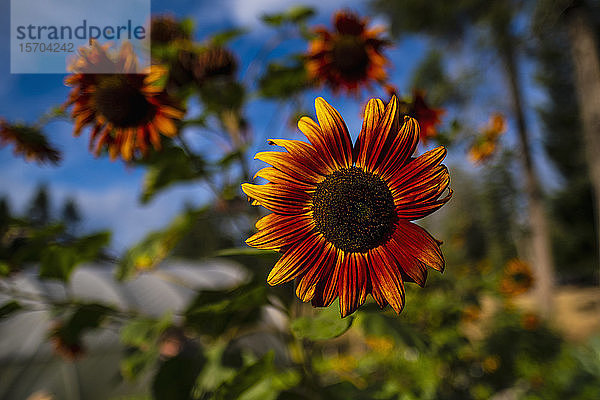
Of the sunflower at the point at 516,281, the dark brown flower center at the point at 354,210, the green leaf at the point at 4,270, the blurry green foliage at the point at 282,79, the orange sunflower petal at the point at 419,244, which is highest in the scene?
the blurry green foliage at the point at 282,79

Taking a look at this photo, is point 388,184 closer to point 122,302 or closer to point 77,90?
point 77,90

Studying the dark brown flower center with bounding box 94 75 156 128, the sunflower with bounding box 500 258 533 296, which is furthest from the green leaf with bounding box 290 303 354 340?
the sunflower with bounding box 500 258 533 296

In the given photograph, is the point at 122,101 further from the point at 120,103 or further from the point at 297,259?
the point at 297,259

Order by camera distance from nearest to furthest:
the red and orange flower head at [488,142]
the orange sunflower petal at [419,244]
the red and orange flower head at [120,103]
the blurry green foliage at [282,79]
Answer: the orange sunflower petal at [419,244] → the red and orange flower head at [120,103] → the blurry green foliage at [282,79] → the red and orange flower head at [488,142]

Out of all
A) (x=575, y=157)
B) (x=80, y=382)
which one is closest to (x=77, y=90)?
(x=80, y=382)

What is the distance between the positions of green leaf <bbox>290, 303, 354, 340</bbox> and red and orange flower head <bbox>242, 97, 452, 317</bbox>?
0.18 feet

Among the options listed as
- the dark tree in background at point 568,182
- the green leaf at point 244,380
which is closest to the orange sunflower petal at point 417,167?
the green leaf at point 244,380

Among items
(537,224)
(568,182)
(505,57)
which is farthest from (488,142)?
(568,182)

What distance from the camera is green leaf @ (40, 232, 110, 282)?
712 millimetres

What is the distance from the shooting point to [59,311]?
2.54ft

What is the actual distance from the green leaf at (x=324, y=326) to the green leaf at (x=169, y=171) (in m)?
0.37

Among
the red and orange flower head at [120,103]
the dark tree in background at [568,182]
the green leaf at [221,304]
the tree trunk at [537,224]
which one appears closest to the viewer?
the green leaf at [221,304]

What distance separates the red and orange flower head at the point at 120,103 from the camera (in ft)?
2.01

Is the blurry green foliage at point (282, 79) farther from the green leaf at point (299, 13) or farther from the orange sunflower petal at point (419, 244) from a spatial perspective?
the orange sunflower petal at point (419, 244)
